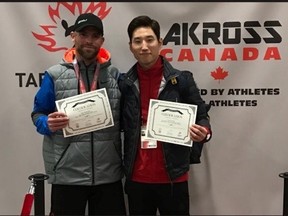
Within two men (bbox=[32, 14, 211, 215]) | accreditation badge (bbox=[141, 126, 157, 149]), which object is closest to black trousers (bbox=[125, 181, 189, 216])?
two men (bbox=[32, 14, 211, 215])

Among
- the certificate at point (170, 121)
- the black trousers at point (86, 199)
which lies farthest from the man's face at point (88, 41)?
the black trousers at point (86, 199)

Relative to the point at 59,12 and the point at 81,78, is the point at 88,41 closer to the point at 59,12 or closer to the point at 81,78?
the point at 81,78

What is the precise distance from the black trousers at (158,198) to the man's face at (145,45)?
557 mm

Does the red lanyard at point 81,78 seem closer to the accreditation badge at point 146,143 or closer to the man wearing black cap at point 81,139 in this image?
the man wearing black cap at point 81,139

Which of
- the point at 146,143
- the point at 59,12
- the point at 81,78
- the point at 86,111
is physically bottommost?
the point at 146,143

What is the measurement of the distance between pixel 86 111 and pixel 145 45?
0.38m

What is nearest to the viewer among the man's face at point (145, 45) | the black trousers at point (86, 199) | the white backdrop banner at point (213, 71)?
the man's face at point (145, 45)

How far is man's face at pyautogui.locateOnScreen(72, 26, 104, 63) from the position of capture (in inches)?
67.8

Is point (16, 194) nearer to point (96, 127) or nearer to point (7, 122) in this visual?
point (7, 122)

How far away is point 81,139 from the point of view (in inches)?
69.7

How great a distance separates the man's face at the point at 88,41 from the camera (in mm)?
1723

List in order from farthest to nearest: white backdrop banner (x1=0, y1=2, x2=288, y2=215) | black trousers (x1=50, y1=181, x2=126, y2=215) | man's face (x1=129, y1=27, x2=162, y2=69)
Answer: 1. white backdrop banner (x1=0, y1=2, x2=288, y2=215)
2. black trousers (x1=50, y1=181, x2=126, y2=215)
3. man's face (x1=129, y1=27, x2=162, y2=69)

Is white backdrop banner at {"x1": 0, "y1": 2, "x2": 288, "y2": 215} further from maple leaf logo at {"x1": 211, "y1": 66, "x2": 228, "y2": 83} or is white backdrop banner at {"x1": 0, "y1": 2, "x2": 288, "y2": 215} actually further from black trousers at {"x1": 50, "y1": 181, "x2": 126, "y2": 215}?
black trousers at {"x1": 50, "y1": 181, "x2": 126, "y2": 215}

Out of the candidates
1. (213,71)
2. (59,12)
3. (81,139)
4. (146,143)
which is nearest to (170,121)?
(146,143)
